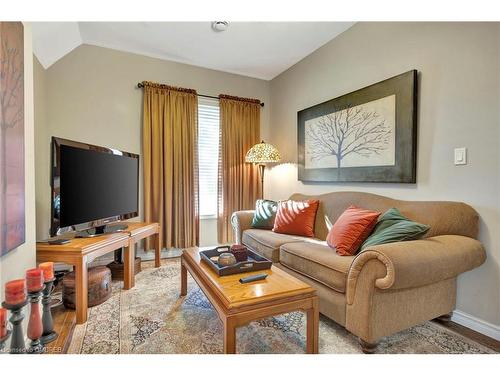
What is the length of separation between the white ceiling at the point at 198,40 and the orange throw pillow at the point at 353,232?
2010mm

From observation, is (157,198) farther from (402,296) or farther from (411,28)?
(411,28)

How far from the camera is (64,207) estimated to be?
1933 mm

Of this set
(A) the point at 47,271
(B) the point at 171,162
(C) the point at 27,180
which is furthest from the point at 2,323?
(B) the point at 171,162

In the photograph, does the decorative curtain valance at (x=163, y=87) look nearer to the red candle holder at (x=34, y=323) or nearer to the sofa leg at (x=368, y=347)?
the red candle holder at (x=34, y=323)

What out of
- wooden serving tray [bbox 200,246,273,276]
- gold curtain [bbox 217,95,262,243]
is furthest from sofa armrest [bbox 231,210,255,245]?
wooden serving tray [bbox 200,246,273,276]

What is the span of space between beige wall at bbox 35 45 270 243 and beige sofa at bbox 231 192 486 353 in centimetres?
251

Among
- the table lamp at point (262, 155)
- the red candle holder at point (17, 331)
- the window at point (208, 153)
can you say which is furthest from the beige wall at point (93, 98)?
the red candle holder at point (17, 331)

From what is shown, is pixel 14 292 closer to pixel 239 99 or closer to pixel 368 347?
pixel 368 347

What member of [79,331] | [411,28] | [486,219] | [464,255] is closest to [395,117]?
[411,28]

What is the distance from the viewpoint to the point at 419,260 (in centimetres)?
139

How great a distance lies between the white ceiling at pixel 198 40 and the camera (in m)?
2.57

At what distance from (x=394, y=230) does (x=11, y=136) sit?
7.59 ft
